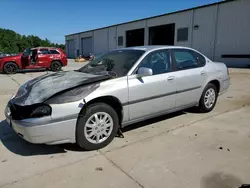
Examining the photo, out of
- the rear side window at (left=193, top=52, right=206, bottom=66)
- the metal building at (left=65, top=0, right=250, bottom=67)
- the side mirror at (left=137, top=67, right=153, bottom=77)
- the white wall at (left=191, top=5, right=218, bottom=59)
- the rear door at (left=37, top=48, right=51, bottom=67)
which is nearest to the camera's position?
the side mirror at (left=137, top=67, right=153, bottom=77)

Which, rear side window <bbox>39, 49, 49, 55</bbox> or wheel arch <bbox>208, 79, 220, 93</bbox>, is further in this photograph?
rear side window <bbox>39, 49, 49, 55</bbox>

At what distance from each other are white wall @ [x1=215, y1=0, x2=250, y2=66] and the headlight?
18120 millimetres

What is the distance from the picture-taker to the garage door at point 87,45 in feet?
131

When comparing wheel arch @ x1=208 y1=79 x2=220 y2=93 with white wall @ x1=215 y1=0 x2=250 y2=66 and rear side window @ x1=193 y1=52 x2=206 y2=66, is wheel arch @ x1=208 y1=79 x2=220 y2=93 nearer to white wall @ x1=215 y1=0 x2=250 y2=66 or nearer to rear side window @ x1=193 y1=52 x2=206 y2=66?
rear side window @ x1=193 y1=52 x2=206 y2=66

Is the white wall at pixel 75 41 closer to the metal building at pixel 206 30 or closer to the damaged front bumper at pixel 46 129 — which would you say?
the metal building at pixel 206 30

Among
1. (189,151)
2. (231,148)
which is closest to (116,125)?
(189,151)

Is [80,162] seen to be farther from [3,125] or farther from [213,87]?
[213,87]

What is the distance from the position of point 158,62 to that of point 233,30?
674 inches

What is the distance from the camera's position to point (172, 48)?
447 cm

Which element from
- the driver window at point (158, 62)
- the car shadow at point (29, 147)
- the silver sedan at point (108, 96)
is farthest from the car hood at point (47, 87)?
the driver window at point (158, 62)

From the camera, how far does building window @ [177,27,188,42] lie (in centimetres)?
2286

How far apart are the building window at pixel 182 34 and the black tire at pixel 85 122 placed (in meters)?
21.2

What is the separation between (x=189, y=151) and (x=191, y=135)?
63cm

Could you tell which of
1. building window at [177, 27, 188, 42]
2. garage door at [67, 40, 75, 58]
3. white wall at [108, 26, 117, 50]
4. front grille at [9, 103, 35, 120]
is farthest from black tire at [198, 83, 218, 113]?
garage door at [67, 40, 75, 58]
